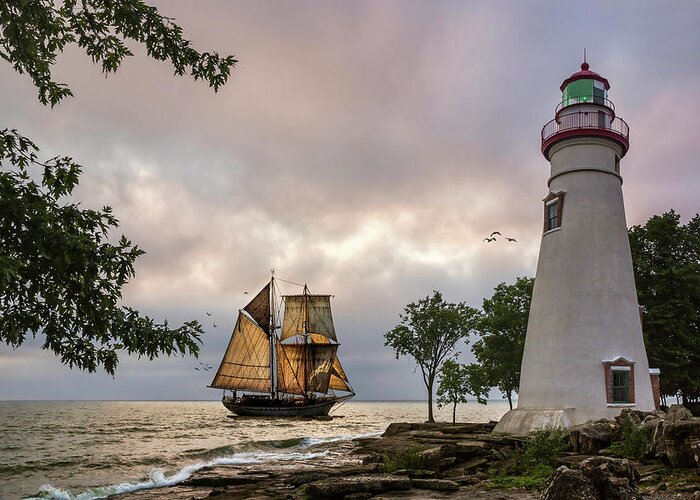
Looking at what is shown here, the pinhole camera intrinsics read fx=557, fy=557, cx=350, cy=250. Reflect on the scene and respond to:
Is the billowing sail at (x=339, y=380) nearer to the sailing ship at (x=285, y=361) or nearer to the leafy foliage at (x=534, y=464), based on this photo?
the sailing ship at (x=285, y=361)

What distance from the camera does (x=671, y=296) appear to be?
27750mm

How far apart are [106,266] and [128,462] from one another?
98.0 ft

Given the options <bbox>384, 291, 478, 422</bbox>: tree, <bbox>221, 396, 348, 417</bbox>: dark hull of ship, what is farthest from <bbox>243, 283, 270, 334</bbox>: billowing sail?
A: <bbox>384, 291, 478, 422</bbox>: tree

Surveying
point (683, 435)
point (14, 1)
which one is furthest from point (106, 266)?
point (683, 435)

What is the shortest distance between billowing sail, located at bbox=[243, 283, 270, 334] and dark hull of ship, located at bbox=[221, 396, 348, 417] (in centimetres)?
1208

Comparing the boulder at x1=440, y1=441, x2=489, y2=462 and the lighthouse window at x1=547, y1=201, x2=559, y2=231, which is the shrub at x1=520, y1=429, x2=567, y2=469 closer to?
the boulder at x1=440, y1=441, x2=489, y2=462

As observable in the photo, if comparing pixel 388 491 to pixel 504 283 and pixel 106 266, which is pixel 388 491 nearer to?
pixel 106 266

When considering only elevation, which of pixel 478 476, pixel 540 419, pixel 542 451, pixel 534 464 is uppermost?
pixel 540 419

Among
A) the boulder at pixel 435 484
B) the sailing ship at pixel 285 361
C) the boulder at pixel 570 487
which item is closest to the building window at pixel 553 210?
the boulder at pixel 435 484

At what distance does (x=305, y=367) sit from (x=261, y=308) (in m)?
11.9

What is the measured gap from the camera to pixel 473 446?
17.5 metres

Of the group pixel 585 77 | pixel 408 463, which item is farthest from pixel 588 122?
pixel 408 463

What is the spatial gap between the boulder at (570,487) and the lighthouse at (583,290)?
1349 cm

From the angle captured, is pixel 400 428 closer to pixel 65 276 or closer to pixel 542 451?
pixel 542 451
